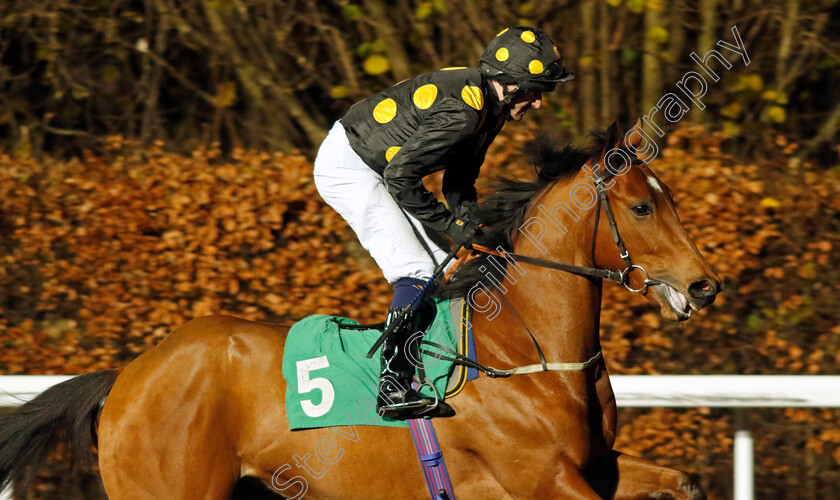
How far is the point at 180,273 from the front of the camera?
16.4 feet

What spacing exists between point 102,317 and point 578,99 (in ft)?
11.9

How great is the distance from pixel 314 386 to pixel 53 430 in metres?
1.17

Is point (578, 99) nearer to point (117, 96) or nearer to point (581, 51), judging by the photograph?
point (581, 51)

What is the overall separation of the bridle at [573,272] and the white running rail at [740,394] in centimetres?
71

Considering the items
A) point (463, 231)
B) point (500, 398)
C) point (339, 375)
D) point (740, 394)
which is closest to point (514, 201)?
point (463, 231)

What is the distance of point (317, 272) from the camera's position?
16.3 feet

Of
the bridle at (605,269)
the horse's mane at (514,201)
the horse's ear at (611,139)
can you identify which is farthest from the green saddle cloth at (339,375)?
the horse's ear at (611,139)

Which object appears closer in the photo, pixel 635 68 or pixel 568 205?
pixel 568 205

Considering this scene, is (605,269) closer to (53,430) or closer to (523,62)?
(523,62)

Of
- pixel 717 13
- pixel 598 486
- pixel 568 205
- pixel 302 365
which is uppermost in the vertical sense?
pixel 717 13

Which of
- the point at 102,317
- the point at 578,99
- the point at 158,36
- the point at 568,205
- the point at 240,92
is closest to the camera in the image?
the point at 568,205

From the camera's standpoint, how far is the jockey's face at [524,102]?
328 cm

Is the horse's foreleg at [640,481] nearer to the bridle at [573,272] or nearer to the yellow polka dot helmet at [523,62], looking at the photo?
the bridle at [573,272]

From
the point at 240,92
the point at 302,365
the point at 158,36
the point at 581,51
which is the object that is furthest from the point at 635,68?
→ the point at 302,365
